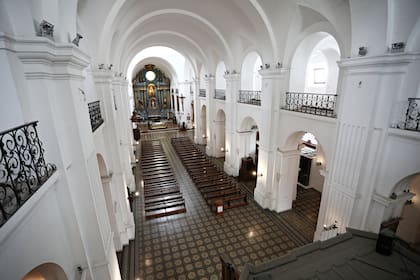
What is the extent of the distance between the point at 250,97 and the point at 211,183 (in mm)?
5270

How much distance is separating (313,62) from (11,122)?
15.5m

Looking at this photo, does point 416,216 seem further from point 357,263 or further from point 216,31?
point 216,31

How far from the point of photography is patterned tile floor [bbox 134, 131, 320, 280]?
656cm

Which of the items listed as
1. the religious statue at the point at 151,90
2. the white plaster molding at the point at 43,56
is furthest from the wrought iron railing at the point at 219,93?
the religious statue at the point at 151,90

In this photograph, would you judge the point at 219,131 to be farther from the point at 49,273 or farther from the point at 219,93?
the point at 49,273

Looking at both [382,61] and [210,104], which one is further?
[210,104]

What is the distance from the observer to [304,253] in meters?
3.56

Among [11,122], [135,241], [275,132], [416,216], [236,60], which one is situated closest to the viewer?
[11,122]

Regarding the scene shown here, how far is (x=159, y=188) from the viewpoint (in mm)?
10914

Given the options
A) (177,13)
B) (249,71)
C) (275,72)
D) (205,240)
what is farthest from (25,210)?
(249,71)

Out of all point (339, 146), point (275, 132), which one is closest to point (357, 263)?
point (339, 146)

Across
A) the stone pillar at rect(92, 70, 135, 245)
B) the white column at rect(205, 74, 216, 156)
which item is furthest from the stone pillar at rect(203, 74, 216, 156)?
the stone pillar at rect(92, 70, 135, 245)

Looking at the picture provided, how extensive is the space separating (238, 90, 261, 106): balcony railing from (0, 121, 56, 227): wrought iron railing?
939 centimetres

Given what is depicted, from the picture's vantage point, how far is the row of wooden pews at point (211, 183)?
32.3ft
